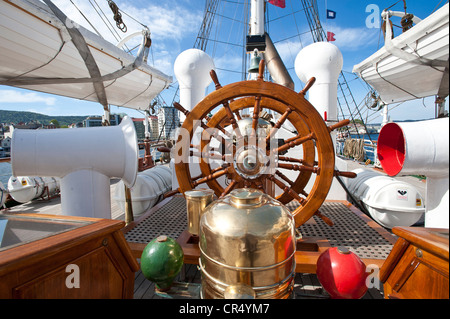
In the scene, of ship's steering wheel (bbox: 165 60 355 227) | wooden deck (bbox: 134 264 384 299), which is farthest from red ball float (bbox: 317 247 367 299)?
ship's steering wheel (bbox: 165 60 355 227)

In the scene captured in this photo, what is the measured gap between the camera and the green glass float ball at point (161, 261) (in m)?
1.08

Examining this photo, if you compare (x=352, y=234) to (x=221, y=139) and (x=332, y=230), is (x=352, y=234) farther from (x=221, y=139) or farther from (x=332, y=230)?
(x=221, y=139)

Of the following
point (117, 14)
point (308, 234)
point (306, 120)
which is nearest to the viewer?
point (306, 120)

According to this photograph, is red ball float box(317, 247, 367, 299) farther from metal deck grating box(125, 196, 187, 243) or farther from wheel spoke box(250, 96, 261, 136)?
metal deck grating box(125, 196, 187, 243)

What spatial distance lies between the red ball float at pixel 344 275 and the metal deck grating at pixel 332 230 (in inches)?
25.2

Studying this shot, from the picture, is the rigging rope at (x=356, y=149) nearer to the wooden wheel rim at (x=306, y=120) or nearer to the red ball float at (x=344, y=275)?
the wooden wheel rim at (x=306, y=120)

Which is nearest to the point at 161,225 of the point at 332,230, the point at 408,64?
the point at 332,230

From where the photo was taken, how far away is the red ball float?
914mm

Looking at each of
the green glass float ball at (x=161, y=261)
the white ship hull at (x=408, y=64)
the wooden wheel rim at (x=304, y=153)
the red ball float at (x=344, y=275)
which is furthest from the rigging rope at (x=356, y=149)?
the green glass float ball at (x=161, y=261)

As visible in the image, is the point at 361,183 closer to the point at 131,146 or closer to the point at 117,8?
the point at 131,146

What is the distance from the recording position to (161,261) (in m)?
1.07

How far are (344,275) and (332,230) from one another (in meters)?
0.99

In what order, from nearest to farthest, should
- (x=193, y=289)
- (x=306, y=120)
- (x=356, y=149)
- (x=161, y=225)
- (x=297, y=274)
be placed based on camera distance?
(x=193, y=289) < (x=306, y=120) < (x=297, y=274) < (x=161, y=225) < (x=356, y=149)
